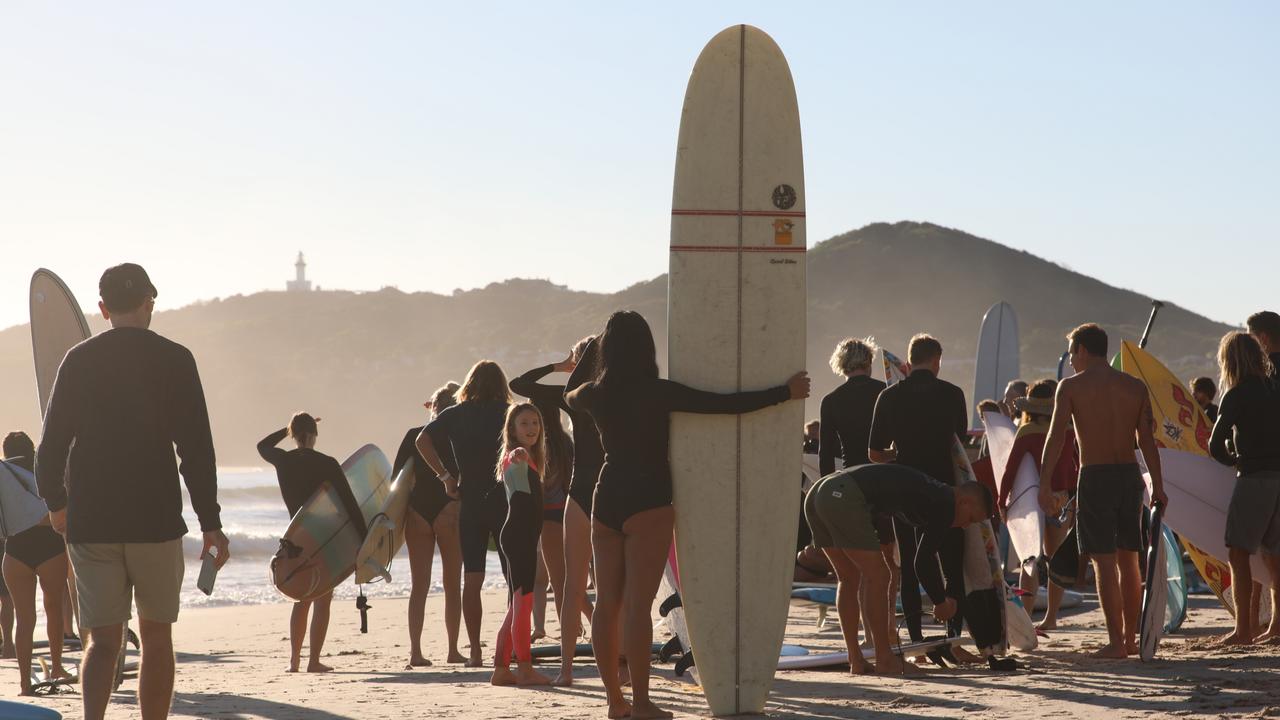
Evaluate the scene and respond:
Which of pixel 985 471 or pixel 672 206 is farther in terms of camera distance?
pixel 985 471

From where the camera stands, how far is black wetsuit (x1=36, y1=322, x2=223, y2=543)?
427 centimetres

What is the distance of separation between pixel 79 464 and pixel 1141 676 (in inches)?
164

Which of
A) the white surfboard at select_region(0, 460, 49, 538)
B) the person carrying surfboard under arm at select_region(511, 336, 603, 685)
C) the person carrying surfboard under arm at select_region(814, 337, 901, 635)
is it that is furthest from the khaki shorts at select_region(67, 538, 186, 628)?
the person carrying surfboard under arm at select_region(814, 337, 901, 635)

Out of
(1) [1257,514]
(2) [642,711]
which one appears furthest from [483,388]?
(1) [1257,514]

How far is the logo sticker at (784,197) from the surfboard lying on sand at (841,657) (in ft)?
6.84

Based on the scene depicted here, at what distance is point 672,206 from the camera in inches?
216

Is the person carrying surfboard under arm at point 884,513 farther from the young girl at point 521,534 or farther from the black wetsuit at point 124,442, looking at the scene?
the black wetsuit at point 124,442

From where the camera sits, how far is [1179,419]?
25.2ft

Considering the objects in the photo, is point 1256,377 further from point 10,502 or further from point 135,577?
point 10,502

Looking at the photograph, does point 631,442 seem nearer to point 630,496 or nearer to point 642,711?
point 630,496

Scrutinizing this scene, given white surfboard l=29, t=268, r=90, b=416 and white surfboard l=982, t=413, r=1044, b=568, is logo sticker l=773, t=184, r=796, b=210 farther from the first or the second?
white surfboard l=29, t=268, r=90, b=416

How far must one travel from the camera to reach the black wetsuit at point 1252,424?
21.1 ft

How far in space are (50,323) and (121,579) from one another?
11.1 ft

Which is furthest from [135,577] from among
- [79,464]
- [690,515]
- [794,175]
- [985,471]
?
[985,471]
